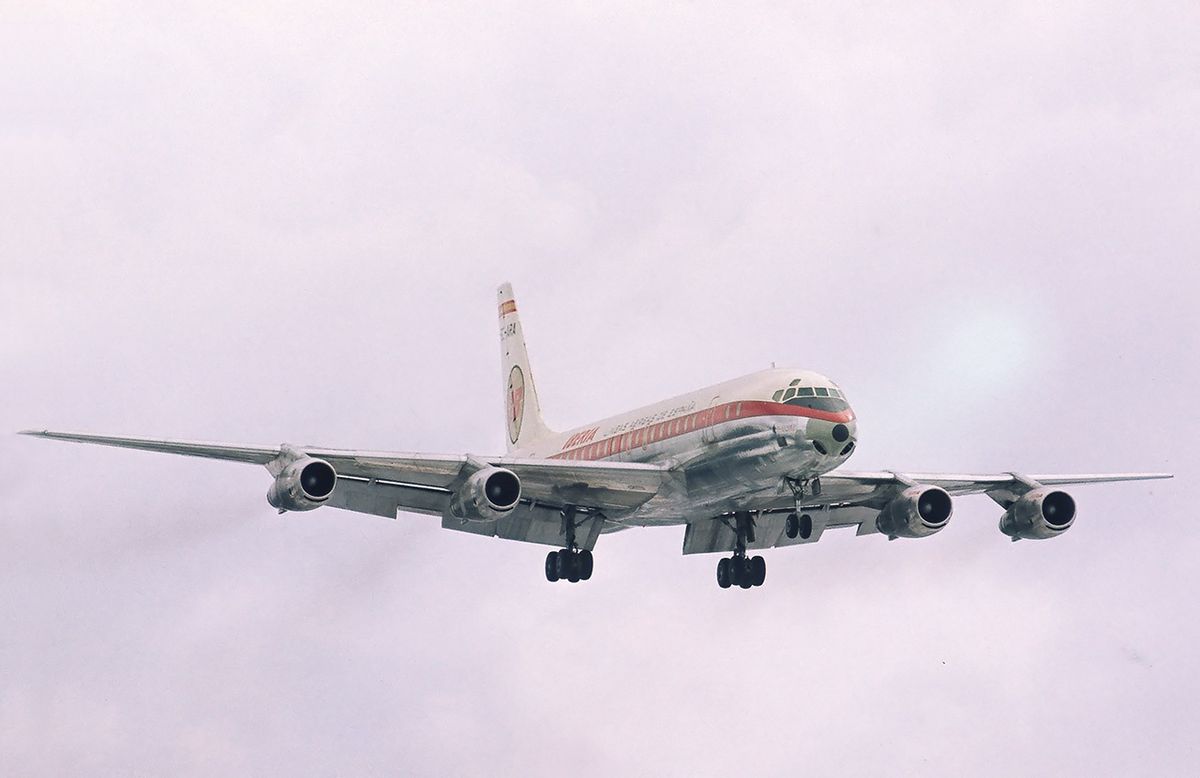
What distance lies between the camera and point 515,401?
259 feet

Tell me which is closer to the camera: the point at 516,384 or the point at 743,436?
the point at 743,436

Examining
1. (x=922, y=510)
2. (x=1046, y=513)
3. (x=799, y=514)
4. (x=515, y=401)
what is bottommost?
(x=799, y=514)

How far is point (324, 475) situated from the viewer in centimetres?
5322

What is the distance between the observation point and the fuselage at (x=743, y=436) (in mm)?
53438

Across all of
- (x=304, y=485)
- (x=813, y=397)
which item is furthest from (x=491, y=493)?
(x=813, y=397)

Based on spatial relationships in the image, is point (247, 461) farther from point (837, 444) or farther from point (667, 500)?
point (837, 444)

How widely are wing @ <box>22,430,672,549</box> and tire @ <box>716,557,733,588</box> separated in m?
4.39

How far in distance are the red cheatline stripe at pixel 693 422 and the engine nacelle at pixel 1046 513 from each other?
11.9 meters

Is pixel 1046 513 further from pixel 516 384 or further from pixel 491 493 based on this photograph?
pixel 516 384

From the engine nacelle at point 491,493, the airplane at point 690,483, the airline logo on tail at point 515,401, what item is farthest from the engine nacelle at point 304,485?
the airline logo on tail at point 515,401

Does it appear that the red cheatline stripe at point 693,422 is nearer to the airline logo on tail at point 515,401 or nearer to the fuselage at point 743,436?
the fuselage at point 743,436

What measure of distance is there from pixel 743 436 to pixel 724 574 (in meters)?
10.4

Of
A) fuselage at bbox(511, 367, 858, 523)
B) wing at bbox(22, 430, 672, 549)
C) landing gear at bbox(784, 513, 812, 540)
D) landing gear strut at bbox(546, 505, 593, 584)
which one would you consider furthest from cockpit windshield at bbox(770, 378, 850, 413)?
landing gear strut at bbox(546, 505, 593, 584)

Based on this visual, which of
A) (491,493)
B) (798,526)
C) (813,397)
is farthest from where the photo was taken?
(798,526)
